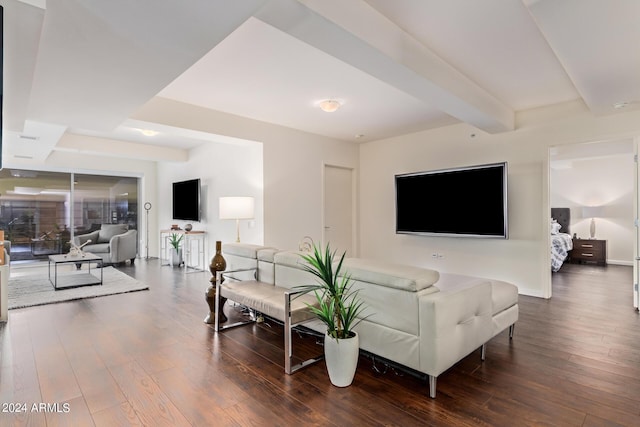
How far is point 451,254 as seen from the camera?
211 inches

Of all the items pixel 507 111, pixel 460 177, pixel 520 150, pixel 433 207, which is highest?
pixel 507 111

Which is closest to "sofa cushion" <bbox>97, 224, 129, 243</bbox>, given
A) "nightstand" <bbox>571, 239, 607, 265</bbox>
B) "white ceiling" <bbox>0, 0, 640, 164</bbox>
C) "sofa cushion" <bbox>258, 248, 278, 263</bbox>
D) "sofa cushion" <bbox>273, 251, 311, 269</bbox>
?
"white ceiling" <bbox>0, 0, 640, 164</bbox>

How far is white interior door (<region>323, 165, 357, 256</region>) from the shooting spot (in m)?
6.18

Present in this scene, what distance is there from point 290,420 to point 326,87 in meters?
3.20

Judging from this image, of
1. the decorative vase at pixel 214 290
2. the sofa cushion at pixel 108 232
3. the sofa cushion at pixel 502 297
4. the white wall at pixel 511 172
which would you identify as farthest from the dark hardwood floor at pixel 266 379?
the sofa cushion at pixel 108 232

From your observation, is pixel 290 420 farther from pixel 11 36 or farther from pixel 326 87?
pixel 326 87

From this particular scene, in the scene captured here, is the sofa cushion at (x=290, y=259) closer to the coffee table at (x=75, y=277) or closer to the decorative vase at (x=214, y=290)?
the decorative vase at (x=214, y=290)

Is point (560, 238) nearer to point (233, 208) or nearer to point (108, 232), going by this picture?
point (233, 208)

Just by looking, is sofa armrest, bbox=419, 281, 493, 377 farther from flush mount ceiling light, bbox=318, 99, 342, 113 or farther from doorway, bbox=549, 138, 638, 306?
doorway, bbox=549, 138, 638, 306

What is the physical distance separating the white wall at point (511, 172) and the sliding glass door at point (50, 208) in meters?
6.86

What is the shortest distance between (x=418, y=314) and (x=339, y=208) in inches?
175

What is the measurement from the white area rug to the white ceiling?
2.18m

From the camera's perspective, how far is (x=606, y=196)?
24.1 feet

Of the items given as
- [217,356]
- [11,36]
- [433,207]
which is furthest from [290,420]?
[433,207]
